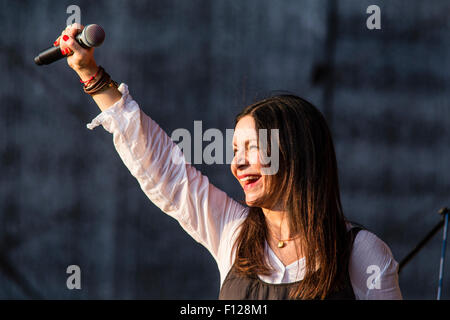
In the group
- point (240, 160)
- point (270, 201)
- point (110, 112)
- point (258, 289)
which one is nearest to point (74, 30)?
point (110, 112)

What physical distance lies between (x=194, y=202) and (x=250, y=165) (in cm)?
19

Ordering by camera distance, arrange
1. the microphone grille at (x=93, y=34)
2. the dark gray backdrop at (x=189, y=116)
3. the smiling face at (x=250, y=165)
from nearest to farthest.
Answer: the microphone grille at (x=93, y=34)
the smiling face at (x=250, y=165)
the dark gray backdrop at (x=189, y=116)

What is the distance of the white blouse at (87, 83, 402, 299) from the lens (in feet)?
4.51

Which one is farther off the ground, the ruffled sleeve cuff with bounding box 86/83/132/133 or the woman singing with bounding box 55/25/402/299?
the ruffled sleeve cuff with bounding box 86/83/132/133

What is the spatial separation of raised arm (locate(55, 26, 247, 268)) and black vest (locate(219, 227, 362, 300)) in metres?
0.11

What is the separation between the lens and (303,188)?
1.45 meters

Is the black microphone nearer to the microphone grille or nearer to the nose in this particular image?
the microphone grille

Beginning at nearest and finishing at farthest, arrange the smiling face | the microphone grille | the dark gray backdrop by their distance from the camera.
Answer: the microphone grille
the smiling face
the dark gray backdrop

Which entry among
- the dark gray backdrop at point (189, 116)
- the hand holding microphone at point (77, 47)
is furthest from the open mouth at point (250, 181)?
the dark gray backdrop at point (189, 116)

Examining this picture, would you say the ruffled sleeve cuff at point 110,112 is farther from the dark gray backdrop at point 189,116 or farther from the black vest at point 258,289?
the dark gray backdrop at point 189,116

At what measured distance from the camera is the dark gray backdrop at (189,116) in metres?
2.84

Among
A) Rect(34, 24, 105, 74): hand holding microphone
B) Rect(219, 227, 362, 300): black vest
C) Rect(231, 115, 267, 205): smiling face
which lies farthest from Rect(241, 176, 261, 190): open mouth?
Rect(34, 24, 105, 74): hand holding microphone

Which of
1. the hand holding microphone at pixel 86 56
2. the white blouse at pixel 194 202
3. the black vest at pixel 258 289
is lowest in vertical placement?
the black vest at pixel 258 289
